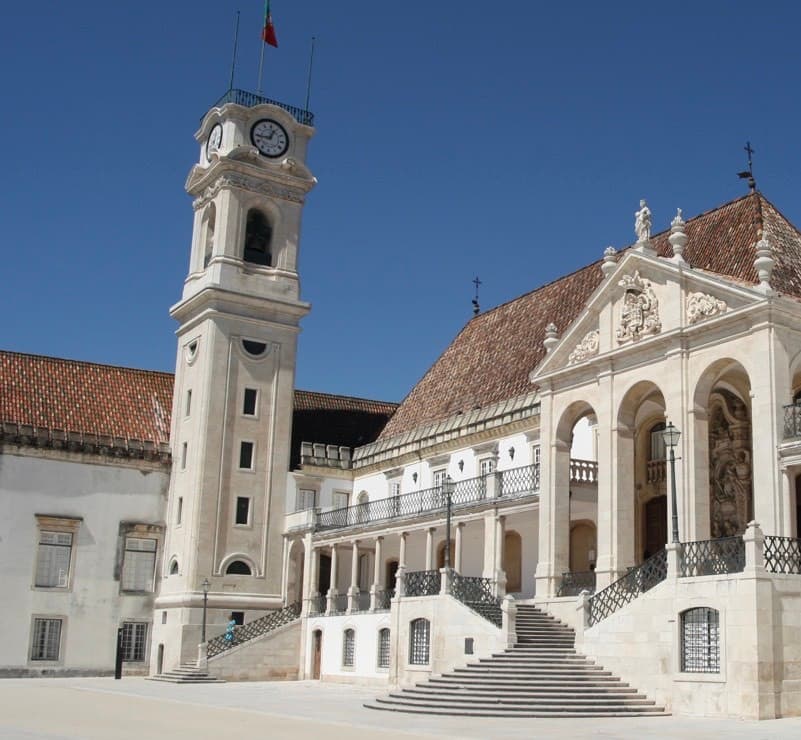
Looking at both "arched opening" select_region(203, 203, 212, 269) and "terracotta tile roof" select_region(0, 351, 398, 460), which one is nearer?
"terracotta tile roof" select_region(0, 351, 398, 460)

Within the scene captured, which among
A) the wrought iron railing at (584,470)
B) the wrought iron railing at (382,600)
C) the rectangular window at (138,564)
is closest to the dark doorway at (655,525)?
the wrought iron railing at (584,470)

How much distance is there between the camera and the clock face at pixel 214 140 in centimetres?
4494

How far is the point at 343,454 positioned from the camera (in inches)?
1793

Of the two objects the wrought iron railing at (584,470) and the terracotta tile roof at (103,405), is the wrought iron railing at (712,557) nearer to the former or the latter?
the wrought iron railing at (584,470)

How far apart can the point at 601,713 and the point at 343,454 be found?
25352 millimetres

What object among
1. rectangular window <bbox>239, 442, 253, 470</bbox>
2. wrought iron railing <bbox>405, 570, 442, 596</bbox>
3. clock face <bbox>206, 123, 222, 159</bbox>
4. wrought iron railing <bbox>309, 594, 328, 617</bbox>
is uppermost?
clock face <bbox>206, 123, 222, 159</bbox>

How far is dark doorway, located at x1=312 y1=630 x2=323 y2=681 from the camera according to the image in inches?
1479

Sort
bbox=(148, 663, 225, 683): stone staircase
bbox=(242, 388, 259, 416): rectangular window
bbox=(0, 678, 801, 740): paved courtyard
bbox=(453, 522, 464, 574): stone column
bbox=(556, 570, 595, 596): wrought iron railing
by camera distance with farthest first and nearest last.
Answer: bbox=(242, 388, 259, 416): rectangular window
bbox=(148, 663, 225, 683): stone staircase
bbox=(453, 522, 464, 574): stone column
bbox=(556, 570, 595, 596): wrought iron railing
bbox=(0, 678, 801, 740): paved courtyard

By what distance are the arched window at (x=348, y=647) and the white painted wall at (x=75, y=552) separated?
9862 millimetres

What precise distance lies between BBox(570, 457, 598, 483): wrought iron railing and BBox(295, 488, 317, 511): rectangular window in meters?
15.2

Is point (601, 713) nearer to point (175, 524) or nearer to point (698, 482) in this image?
point (698, 482)

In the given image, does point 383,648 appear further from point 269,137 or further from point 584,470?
point 269,137

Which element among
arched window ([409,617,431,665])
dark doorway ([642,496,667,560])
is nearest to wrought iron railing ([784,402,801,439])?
dark doorway ([642,496,667,560])

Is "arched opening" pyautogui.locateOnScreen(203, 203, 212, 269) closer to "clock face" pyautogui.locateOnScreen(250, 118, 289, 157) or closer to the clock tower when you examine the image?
the clock tower
